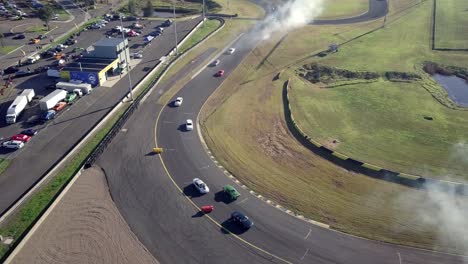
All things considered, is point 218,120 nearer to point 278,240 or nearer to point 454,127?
point 278,240

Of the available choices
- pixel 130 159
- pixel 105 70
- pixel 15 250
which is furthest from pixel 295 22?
pixel 15 250

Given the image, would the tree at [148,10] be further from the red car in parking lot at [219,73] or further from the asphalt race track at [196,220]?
the asphalt race track at [196,220]

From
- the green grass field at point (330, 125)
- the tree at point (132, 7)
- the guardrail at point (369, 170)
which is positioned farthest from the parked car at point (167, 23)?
the guardrail at point (369, 170)

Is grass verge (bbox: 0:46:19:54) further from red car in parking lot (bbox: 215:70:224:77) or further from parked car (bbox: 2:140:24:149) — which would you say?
red car in parking lot (bbox: 215:70:224:77)

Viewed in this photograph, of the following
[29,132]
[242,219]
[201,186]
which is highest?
[29,132]

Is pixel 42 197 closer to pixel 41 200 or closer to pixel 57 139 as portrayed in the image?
pixel 41 200

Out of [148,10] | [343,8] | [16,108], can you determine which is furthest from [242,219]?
[343,8]

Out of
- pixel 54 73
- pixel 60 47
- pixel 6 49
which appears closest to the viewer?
pixel 54 73
